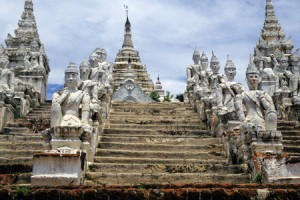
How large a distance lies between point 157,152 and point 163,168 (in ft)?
5.08

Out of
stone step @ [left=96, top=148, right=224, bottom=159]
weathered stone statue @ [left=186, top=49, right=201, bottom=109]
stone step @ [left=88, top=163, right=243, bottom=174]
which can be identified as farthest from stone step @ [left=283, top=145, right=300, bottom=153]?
weathered stone statue @ [left=186, top=49, right=201, bottom=109]

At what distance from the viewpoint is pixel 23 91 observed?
757 inches

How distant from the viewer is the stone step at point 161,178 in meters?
10.8

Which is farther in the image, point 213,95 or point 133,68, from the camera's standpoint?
point 133,68

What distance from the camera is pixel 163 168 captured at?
1188 centimetres

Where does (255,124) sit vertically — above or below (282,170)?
above

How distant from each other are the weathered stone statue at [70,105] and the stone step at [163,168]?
1081 mm

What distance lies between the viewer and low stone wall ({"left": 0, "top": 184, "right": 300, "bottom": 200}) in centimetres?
826

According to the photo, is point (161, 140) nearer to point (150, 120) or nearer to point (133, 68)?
point (150, 120)

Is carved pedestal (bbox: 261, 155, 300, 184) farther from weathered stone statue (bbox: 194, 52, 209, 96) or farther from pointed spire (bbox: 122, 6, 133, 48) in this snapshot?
pointed spire (bbox: 122, 6, 133, 48)

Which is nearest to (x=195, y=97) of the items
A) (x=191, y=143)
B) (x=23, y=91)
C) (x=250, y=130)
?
(x=191, y=143)

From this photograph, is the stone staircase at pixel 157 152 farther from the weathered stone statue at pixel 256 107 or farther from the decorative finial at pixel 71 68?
the decorative finial at pixel 71 68

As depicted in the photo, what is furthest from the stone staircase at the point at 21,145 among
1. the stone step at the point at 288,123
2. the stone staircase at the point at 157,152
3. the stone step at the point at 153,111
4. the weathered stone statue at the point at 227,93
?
the stone step at the point at 288,123

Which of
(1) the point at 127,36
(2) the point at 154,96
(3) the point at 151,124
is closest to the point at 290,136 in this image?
(3) the point at 151,124
